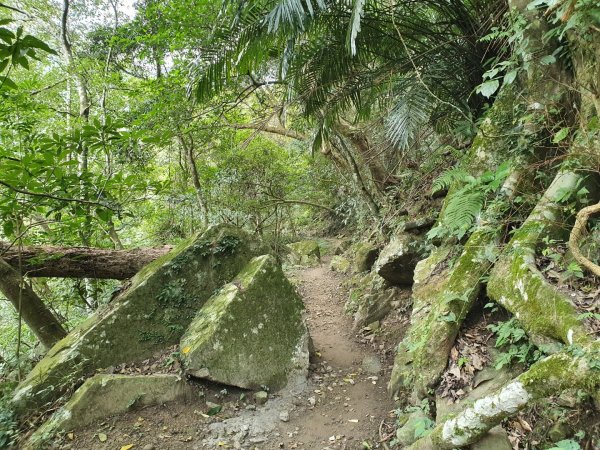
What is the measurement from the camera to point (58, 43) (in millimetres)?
9688

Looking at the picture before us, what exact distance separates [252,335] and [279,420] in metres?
1.03

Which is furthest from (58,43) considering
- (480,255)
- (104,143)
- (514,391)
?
(514,391)

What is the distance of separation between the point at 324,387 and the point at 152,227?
29.1ft

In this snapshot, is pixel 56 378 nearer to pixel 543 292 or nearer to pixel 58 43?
pixel 543 292

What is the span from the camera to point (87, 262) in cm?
578

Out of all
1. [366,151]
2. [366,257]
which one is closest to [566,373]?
[366,257]

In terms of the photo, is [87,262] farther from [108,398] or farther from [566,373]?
[566,373]

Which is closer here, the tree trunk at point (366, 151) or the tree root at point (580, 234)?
the tree root at point (580, 234)

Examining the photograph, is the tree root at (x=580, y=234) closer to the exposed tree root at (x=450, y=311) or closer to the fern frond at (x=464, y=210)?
the exposed tree root at (x=450, y=311)

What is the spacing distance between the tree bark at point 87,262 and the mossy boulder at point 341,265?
503 cm

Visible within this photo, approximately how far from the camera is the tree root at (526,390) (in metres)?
1.76

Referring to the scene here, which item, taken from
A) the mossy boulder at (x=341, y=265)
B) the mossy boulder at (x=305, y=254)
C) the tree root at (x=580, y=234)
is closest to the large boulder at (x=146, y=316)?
the tree root at (x=580, y=234)

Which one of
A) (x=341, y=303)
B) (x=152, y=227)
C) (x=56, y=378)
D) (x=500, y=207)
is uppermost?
(x=152, y=227)

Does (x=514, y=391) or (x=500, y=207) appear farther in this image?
(x=500, y=207)
